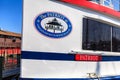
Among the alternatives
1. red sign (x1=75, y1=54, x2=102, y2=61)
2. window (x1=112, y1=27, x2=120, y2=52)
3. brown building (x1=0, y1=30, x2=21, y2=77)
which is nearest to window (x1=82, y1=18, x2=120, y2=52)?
window (x1=112, y1=27, x2=120, y2=52)

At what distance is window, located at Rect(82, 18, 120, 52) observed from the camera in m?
5.48

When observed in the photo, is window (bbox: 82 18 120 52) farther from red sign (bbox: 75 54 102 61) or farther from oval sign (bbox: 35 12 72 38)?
oval sign (bbox: 35 12 72 38)

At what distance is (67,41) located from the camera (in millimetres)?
5219

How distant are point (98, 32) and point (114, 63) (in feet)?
3.16

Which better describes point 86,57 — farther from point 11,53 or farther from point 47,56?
point 11,53

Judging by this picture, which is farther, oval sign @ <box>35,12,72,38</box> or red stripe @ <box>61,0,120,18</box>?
red stripe @ <box>61,0,120,18</box>

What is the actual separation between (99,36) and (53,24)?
122 cm

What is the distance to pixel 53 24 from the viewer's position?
5027mm

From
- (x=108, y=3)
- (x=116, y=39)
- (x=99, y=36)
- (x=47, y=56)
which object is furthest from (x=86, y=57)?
(x=108, y=3)

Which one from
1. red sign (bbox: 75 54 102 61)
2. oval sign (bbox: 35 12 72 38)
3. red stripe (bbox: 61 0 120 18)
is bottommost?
red sign (bbox: 75 54 102 61)

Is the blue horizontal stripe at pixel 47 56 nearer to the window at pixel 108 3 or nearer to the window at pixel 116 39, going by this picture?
the window at pixel 116 39

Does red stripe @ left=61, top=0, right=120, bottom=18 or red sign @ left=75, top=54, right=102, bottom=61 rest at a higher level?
red stripe @ left=61, top=0, right=120, bottom=18

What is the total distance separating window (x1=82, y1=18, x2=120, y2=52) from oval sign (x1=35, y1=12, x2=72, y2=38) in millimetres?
487

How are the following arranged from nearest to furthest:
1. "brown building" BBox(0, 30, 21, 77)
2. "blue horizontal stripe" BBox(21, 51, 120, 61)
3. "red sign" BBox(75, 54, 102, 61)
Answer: "blue horizontal stripe" BBox(21, 51, 120, 61), "red sign" BBox(75, 54, 102, 61), "brown building" BBox(0, 30, 21, 77)
